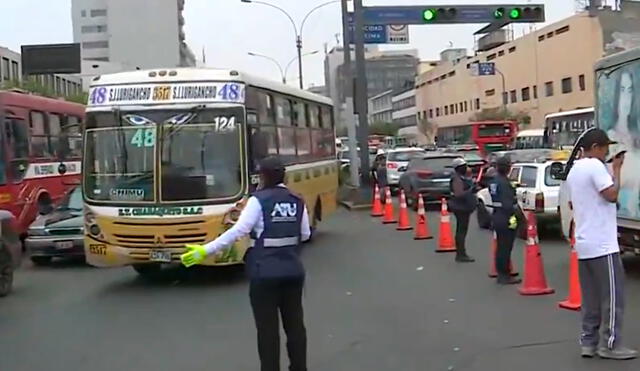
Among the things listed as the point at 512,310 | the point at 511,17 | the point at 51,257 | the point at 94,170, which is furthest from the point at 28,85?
the point at 512,310

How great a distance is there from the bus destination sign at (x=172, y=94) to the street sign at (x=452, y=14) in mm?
15942

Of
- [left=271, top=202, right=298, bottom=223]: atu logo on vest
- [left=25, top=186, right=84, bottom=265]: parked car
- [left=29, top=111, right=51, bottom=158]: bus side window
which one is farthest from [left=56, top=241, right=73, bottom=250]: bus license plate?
[left=271, top=202, right=298, bottom=223]: atu logo on vest

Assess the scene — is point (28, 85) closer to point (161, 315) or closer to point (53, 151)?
point (53, 151)

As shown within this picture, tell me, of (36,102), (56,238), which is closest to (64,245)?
(56,238)

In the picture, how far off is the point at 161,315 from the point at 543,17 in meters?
21.4

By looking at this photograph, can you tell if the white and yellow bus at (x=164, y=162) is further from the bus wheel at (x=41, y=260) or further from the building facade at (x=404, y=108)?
the building facade at (x=404, y=108)

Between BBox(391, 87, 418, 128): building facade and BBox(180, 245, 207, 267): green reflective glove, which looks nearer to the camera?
BBox(180, 245, 207, 267): green reflective glove

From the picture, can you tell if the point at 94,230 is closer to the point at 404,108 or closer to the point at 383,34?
the point at 383,34

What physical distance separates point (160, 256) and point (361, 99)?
16.9 meters

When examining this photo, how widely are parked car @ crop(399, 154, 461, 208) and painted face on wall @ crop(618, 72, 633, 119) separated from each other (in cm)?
1422

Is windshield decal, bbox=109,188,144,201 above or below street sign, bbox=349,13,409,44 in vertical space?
below

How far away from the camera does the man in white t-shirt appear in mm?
7262

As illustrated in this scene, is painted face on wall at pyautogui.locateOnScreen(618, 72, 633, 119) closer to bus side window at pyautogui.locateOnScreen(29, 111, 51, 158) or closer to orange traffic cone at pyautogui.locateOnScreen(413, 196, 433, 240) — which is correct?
orange traffic cone at pyautogui.locateOnScreen(413, 196, 433, 240)

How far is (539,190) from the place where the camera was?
1758 cm
